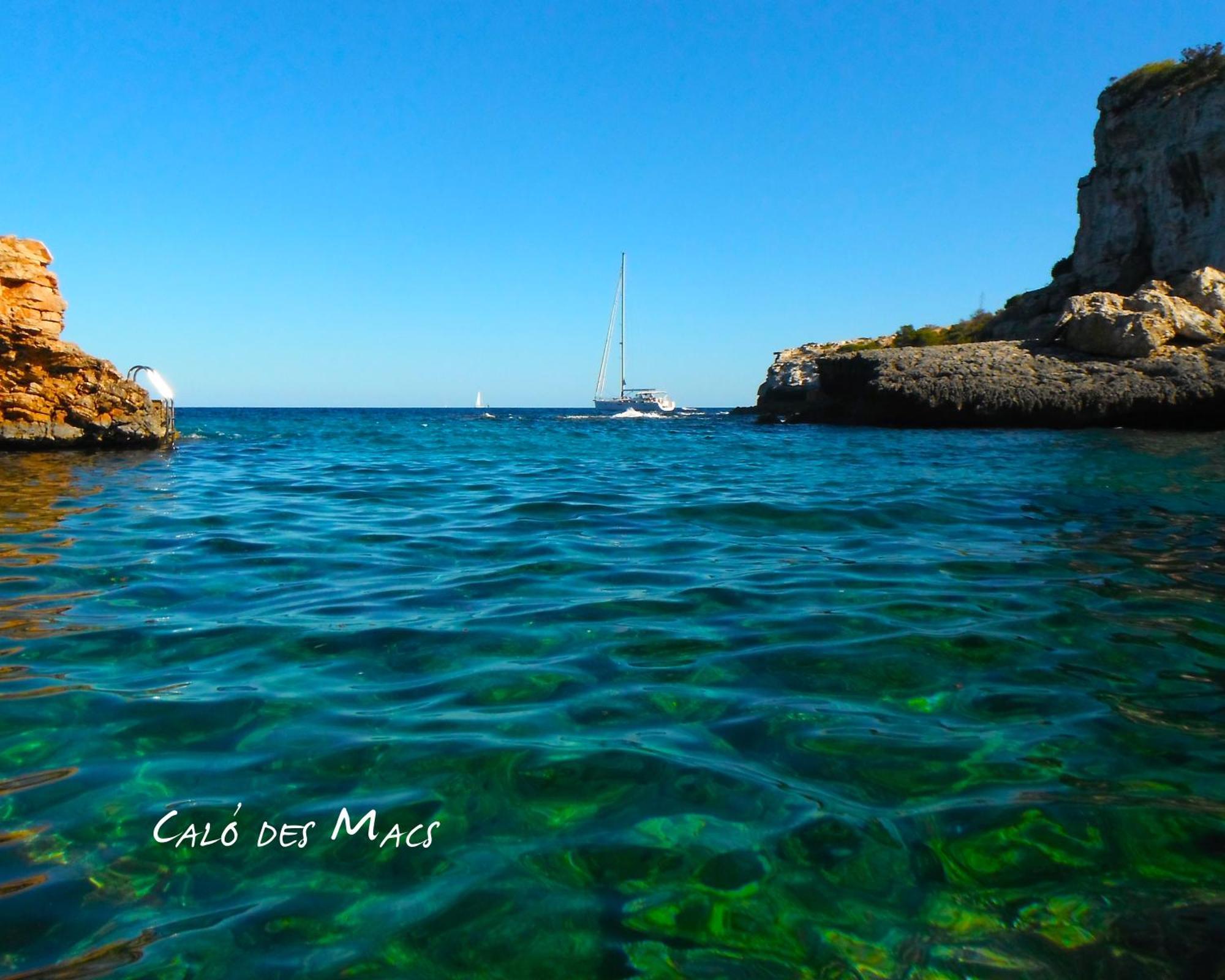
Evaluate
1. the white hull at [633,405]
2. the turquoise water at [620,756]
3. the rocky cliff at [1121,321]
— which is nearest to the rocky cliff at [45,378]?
the turquoise water at [620,756]

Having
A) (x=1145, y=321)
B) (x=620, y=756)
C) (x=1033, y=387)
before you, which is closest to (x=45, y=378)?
(x=620, y=756)

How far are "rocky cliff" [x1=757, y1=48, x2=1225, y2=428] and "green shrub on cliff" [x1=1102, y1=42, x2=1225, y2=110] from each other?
56 mm

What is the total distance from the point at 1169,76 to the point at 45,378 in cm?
3982

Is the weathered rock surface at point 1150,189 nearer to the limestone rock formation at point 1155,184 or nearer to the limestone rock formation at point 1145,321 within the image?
the limestone rock formation at point 1155,184

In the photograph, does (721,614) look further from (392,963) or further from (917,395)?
(917,395)

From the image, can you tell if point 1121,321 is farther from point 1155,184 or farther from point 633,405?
point 633,405

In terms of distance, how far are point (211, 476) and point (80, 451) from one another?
23.3 ft

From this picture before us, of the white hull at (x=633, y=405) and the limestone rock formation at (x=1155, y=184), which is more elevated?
the limestone rock formation at (x=1155, y=184)

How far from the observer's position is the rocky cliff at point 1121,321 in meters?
23.6

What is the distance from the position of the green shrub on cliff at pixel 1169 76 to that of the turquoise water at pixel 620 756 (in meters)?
33.7

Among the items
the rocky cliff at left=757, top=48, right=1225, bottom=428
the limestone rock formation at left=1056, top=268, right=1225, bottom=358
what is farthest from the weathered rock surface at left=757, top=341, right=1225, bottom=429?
the limestone rock formation at left=1056, top=268, right=1225, bottom=358

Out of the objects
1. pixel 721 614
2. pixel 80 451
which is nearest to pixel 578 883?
pixel 721 614

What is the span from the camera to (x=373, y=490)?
34.6 feet

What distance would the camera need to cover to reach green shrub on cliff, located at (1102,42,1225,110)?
97.6 feet
